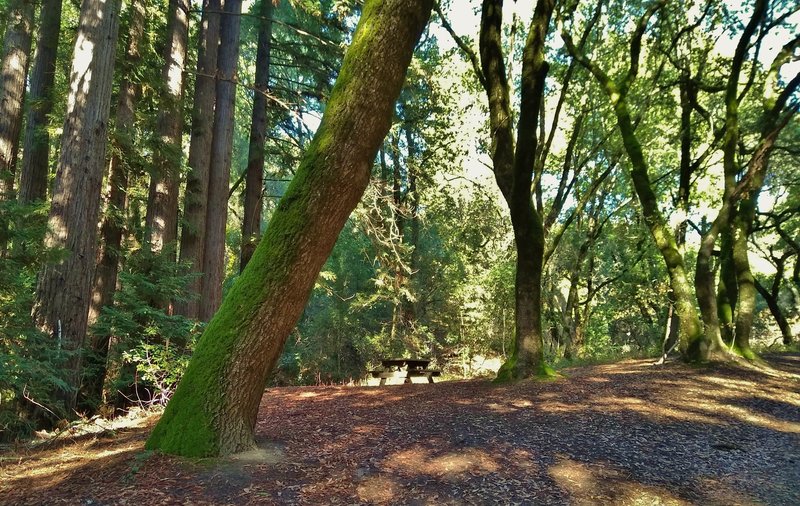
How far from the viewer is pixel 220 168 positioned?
10680mm

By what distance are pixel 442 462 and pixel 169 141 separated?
7.47m

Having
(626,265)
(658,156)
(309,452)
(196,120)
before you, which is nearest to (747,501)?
(309,452)

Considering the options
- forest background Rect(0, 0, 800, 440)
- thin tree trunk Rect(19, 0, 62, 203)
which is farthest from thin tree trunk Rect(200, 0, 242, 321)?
thin tree trunk Rect(19, 0, 62, 203)

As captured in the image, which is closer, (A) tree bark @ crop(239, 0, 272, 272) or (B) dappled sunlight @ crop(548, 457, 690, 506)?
(B) dappled sunlight @ crop(548, 457, 690, 506)

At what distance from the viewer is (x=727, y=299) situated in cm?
1180

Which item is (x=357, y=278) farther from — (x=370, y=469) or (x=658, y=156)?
(x=370, y=469)

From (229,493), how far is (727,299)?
12.0m

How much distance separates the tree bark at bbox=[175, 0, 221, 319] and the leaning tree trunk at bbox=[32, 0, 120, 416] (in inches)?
96.2

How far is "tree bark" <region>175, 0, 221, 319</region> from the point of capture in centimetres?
984

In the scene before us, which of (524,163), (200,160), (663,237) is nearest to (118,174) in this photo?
(200,160)

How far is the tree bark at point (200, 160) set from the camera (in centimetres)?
984

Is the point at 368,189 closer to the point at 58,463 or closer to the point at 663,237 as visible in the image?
the point at 663,237

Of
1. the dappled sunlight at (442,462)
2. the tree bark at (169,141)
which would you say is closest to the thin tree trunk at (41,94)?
the tree bark at (169,141)

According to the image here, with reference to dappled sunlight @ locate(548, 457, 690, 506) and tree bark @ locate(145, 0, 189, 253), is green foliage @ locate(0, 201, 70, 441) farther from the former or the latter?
dappled sunlight @ locate(548, 457, 690, 506)
